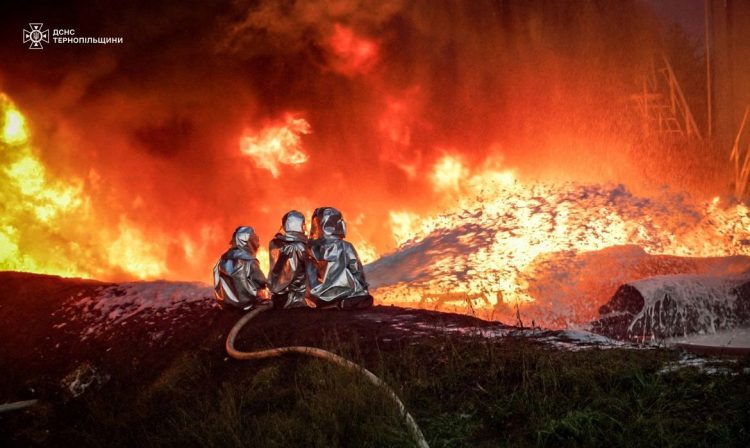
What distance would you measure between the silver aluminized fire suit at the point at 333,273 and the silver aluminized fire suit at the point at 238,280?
2.34 feet

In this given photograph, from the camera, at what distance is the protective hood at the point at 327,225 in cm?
816

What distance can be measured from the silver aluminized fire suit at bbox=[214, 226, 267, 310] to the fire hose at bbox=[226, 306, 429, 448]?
14.1 inches

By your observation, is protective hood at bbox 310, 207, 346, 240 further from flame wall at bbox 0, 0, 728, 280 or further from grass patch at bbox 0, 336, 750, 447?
flame wall at bbox 0, 0, 728, 280

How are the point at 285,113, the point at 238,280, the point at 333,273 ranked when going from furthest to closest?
the point at 285,113 < the point at 238,280 < the point at 333,273

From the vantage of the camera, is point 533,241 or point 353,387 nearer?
point 353,387

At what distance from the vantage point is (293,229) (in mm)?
8422

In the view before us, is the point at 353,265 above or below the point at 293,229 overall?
below

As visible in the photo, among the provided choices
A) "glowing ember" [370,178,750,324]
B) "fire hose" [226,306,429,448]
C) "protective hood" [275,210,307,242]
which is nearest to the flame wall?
"glowing ember" [370,178,750,324]

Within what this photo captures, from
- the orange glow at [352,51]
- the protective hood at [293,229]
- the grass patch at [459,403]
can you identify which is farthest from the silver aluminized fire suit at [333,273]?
the orange glow at [352,51]

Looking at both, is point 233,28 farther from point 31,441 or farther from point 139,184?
point 31,441

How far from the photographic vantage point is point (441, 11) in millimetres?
15500

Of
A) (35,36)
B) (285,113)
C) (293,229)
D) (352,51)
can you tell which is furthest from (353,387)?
(35,36)

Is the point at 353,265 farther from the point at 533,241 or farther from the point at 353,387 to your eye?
the point at 533,241

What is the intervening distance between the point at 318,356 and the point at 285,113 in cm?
1063
